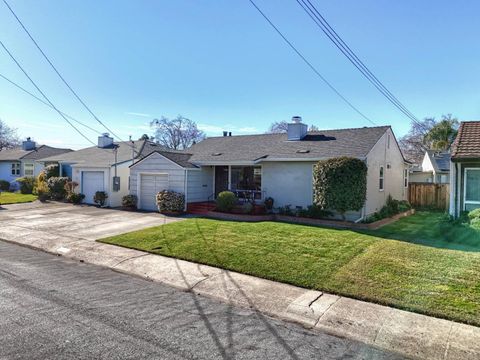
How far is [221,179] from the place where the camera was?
65.2ft

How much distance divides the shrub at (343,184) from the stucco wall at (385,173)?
173cm

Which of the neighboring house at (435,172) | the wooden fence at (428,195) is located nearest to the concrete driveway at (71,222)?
the wooden fence at (428,195)

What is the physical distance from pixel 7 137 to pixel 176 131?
3146 cm

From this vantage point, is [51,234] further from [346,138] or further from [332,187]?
[346,138]

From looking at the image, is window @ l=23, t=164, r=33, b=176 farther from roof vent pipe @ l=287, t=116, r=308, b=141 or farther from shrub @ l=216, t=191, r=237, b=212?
roof vent pipe @ l=287, t=116, r=308, b=141

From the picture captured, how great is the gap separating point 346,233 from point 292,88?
9.60 meters

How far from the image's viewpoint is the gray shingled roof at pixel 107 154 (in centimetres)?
2253

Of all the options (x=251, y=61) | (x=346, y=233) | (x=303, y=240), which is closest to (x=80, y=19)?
(x=251, y=61)

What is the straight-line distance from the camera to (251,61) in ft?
49.2

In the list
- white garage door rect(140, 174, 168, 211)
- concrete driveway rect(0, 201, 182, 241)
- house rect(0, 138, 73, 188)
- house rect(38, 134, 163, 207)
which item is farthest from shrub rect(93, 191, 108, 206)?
house rect(0, 138, 73, 188)

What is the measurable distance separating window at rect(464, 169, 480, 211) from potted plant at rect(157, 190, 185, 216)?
12.5 m

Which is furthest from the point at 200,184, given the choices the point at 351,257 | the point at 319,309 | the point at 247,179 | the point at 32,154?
the point at 32,154

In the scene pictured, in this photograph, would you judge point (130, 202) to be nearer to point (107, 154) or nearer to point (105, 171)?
point (105, 171)

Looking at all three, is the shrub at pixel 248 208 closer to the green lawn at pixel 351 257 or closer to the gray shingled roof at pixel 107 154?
the green lawn at pixel 351 257
